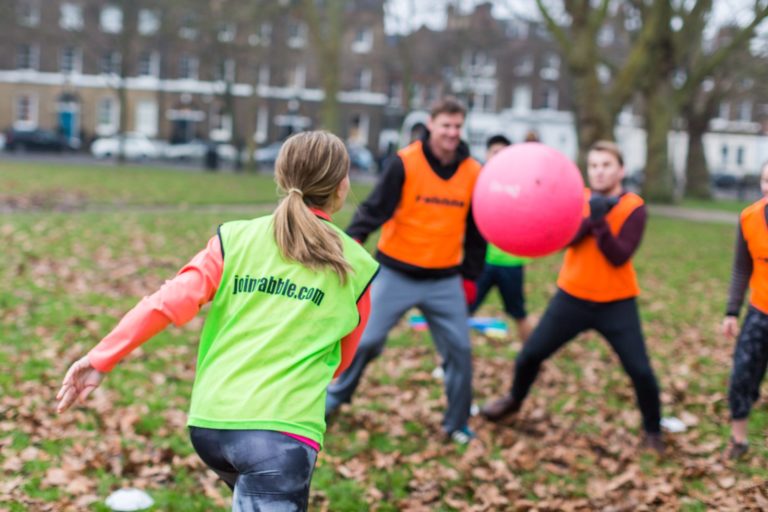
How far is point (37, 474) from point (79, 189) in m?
19.5

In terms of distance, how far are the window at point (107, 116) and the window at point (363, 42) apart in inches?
707

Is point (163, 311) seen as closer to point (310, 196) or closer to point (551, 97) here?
point (310, 196)

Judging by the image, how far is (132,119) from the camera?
60.7 meters

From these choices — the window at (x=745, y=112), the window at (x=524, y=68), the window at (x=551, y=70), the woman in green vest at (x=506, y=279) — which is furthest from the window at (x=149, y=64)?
the woman in green vest at (x=506, y=279)

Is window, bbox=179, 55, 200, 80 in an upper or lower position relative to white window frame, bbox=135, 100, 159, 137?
upper

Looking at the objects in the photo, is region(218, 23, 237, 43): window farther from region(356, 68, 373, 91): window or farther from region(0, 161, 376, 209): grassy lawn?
region(356, 68, 373, 91): window

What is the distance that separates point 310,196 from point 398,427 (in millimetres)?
3326

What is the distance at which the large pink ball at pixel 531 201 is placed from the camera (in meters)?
4.77

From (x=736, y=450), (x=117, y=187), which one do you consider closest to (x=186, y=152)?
(x=117, y=187)

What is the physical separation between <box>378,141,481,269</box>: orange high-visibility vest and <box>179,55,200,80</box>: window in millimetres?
58886

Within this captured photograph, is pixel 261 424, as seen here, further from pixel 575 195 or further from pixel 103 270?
pixel 103 270

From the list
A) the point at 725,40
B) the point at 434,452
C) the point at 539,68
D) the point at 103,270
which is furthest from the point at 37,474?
the point at 539,68

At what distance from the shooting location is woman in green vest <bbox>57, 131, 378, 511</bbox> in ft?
8.77

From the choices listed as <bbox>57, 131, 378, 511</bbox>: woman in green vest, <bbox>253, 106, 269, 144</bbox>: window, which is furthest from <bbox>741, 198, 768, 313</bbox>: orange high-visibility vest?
<bbox>253, 106, 269, 144</bbox>: window
